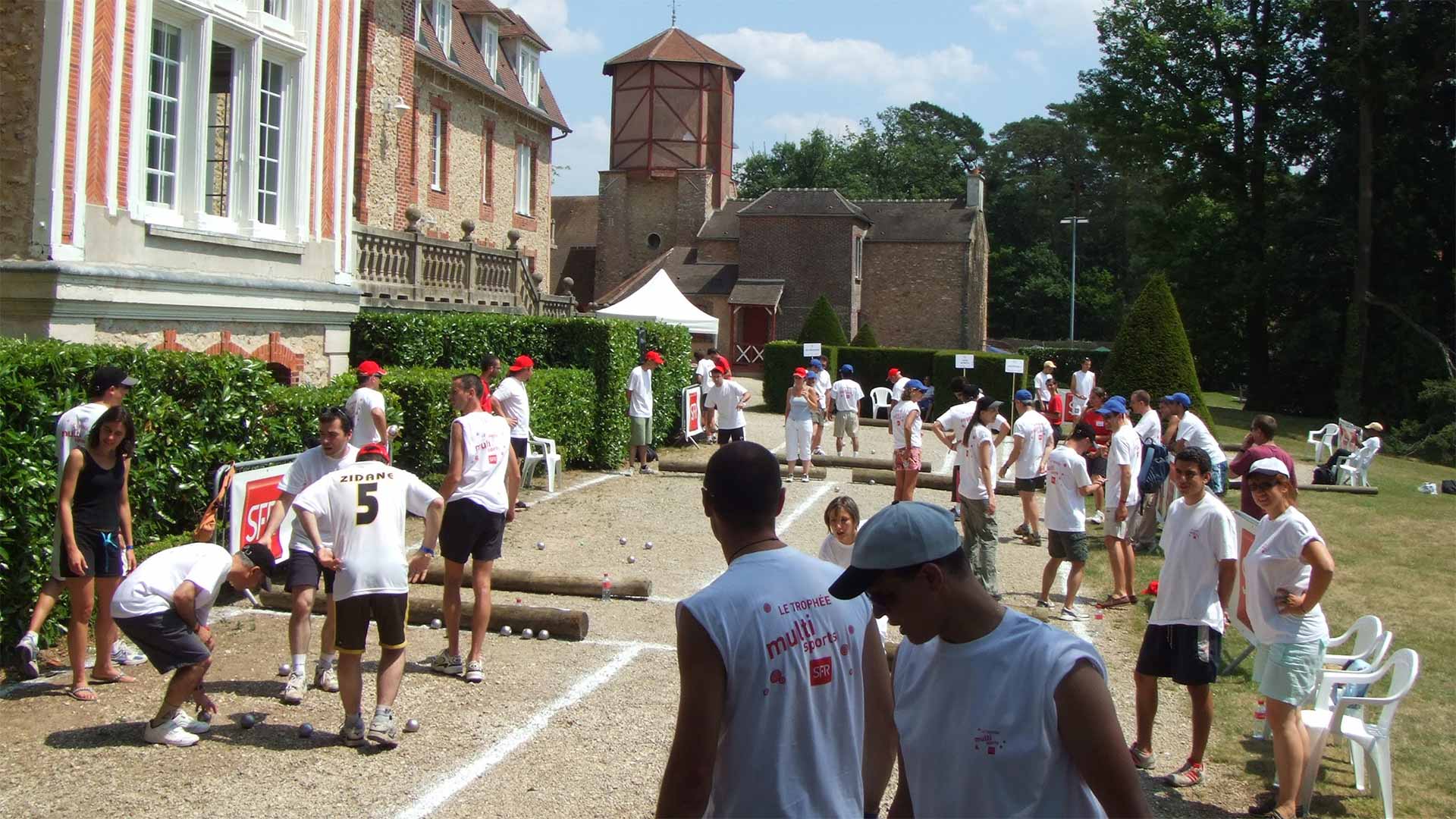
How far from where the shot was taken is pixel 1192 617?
6.64 meters

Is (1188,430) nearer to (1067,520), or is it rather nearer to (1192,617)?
(1067,520)

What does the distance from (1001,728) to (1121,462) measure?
9.70m

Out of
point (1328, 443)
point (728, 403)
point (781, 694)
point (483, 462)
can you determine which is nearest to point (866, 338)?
point (1328, 443)

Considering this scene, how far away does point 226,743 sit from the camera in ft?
21.9

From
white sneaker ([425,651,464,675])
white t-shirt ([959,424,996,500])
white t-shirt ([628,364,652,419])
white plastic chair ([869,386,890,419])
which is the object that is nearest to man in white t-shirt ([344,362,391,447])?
white sneaker ([425,651,464,675])

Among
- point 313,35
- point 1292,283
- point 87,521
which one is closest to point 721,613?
point 87,521

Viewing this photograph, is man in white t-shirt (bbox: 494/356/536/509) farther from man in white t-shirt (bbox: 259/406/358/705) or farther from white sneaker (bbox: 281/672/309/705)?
white sneaker (bbox: 281/672/309/705)

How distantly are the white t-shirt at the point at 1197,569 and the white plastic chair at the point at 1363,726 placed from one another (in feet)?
2.29

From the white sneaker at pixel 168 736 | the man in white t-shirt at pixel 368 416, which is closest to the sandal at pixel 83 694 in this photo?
the white sneaker at pixel 168 736

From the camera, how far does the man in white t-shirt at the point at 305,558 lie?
24.6 feet

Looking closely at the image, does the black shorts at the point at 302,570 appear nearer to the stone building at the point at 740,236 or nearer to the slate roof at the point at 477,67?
the slate roof at the point at 477,67

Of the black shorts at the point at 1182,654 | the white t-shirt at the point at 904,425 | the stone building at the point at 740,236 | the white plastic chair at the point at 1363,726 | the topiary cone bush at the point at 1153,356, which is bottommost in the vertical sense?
the white plastic chair at the point at 1363,726

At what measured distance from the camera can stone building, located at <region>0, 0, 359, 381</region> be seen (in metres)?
11.3

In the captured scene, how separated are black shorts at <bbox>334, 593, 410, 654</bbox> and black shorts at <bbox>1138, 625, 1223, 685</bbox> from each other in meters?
4.06
